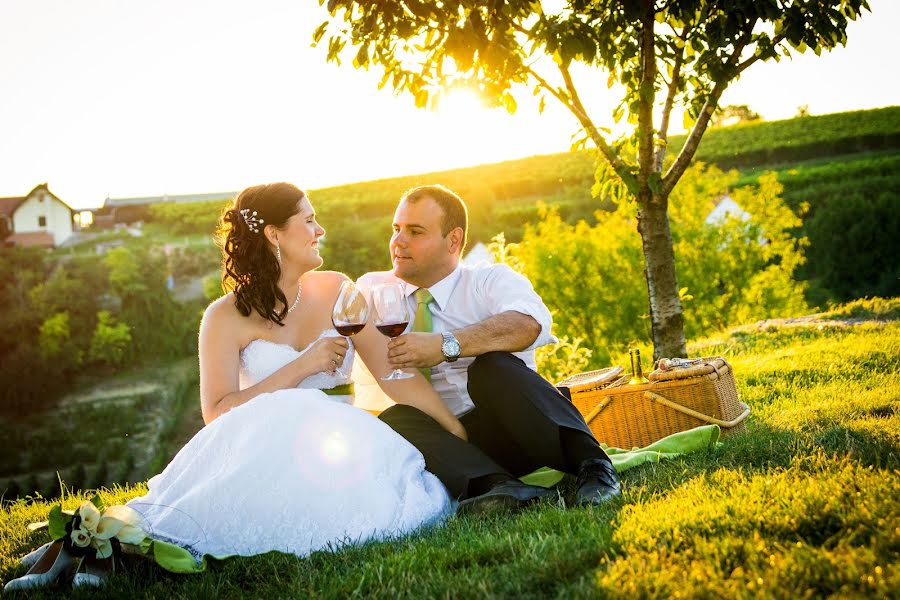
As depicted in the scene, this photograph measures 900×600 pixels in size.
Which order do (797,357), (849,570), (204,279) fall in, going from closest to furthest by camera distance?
(849,570) → (797,357) → (204,279)

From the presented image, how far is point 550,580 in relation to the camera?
2684 millimetres

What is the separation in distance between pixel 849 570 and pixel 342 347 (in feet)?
8.49

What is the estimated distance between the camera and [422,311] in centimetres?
504

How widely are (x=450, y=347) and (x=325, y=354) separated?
0.63 metres

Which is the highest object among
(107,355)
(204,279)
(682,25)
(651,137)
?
(682,25)

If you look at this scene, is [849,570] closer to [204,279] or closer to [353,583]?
[353,583]

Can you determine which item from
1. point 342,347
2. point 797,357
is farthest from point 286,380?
point 797,357

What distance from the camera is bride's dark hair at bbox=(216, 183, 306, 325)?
15.1ft

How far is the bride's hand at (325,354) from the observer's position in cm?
424

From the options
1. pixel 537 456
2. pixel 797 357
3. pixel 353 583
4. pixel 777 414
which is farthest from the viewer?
pixel 797 357

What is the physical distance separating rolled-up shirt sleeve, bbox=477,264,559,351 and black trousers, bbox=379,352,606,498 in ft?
1.09

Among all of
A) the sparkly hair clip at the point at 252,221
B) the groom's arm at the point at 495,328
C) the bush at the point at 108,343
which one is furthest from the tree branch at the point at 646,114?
the bush at the point at 108,343

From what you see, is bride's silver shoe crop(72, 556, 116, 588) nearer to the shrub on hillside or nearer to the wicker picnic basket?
the wicker picnic basket

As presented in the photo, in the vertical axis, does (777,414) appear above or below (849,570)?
below
